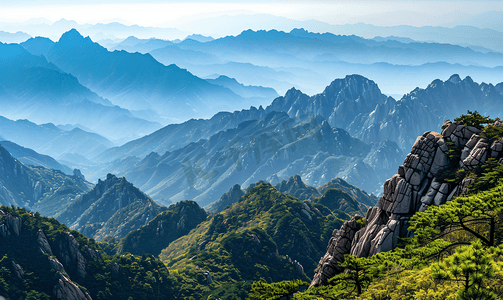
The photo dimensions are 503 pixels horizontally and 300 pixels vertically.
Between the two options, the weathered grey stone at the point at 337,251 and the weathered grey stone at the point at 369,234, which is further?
the weathered grey stone at the point at 337,251

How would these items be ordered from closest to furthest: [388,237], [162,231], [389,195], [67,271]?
[388,237] → [389,195] → [67,271] → [162,231]

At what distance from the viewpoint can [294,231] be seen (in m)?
148

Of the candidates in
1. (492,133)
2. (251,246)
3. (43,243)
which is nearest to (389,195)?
(492,133)

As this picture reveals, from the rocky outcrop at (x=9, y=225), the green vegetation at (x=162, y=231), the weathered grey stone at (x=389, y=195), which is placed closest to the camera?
the weathered grey stone at (x=389, y=195)

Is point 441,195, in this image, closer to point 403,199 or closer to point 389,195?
point 403,199

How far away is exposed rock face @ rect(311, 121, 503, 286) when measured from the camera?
47.4 meters

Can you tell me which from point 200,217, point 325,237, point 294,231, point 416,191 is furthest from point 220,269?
point 416,191

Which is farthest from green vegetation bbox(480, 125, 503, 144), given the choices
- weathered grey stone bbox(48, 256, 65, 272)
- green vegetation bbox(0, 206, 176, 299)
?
weathered grey stone bbox(48, 256, 65, 272)

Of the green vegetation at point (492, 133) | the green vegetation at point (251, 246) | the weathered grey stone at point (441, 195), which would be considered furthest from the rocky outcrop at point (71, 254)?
the green vegetation at point (492, 133)

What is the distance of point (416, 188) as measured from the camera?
163ft

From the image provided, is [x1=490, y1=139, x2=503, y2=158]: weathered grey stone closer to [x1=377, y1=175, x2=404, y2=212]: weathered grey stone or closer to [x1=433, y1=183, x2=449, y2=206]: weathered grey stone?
[x1=433, y1=183, x2=449, y2=206]: weathered grey stone

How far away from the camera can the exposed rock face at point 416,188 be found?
155 ft

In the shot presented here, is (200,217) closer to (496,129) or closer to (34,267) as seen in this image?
(34,267)

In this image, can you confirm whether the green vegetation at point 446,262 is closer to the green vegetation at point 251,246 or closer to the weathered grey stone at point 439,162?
the weathered grey stone at point 439,162
